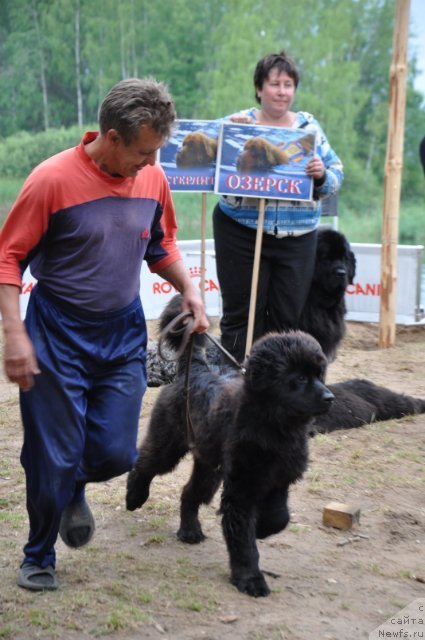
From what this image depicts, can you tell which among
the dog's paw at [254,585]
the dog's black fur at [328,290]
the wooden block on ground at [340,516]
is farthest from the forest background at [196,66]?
the dog's paw at [254,585]

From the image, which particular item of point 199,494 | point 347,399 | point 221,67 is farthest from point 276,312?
point 221,67

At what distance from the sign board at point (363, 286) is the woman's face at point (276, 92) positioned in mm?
5156

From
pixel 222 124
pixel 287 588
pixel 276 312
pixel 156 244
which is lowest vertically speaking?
pixel 287 588

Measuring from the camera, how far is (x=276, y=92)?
589 centimetres

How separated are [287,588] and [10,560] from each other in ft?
4.22

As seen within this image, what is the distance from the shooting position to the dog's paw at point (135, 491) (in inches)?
179

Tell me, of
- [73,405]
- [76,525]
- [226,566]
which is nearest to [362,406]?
[226,566]

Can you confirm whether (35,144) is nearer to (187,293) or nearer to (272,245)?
(272,245)

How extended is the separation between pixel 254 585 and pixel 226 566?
1.35ft

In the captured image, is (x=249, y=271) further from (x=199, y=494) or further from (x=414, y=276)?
(x=414, y=276)

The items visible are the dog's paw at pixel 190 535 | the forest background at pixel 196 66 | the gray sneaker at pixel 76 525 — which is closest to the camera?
the gray sneaker at pixel 76 525

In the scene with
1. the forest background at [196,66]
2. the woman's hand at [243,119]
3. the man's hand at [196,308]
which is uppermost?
the forest background at [196,66]

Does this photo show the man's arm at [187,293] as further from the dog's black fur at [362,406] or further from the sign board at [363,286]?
the sign board at [363,286]

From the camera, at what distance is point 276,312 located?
19.6 feet
